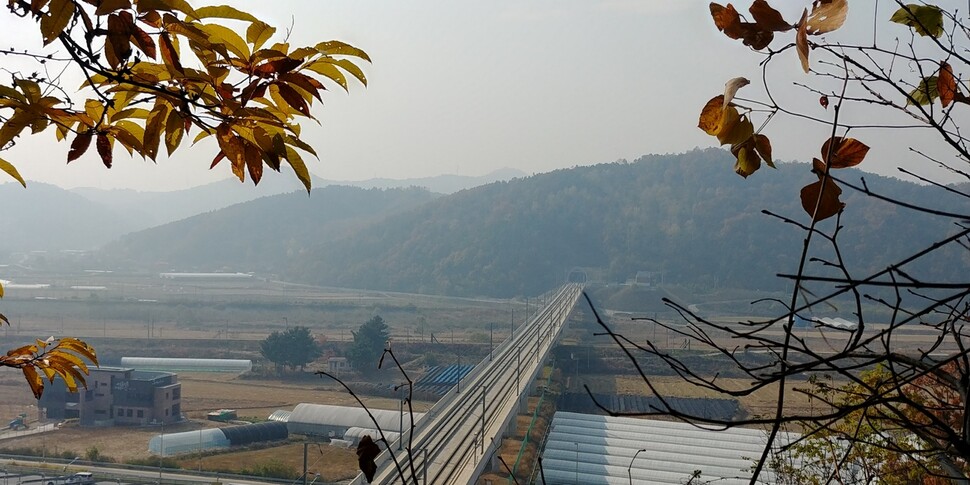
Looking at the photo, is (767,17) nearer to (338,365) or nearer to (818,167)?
(818,167)

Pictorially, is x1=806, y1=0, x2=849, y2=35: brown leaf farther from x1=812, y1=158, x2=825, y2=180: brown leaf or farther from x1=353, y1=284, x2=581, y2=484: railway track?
x1=353, y1=284, x2=581, y2=484: railway track

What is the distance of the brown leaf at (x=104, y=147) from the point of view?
33.8 inches

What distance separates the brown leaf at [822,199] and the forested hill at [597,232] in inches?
1985

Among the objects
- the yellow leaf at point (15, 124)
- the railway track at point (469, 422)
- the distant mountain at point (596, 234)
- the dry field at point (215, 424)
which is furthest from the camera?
the distant mountain at point (596, 234)

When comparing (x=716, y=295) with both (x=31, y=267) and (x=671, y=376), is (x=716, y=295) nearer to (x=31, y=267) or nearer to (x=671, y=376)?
(x=671, y=376)

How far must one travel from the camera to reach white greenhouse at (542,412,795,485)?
1122cm

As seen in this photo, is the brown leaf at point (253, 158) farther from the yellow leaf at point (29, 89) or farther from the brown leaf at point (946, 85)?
the brown leaf at point (946, 85)

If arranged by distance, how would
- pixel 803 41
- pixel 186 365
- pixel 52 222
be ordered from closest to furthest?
pixel 803 41 < pixel 186 365 < pixel 52 222

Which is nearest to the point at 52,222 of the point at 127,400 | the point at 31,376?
the point at 127,400

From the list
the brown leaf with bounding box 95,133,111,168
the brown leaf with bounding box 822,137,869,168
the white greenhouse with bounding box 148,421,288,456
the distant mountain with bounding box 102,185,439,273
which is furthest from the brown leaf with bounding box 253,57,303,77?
the distant mountain with bounding box 102,185,439,273

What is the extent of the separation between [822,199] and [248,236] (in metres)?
88.8

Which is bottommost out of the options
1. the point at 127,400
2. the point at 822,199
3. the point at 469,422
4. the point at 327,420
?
the point at 327,420

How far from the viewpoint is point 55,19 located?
65cm

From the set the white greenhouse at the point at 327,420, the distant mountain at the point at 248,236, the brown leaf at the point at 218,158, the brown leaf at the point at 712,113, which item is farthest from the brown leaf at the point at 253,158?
the distant mountain at the point at 248,236
